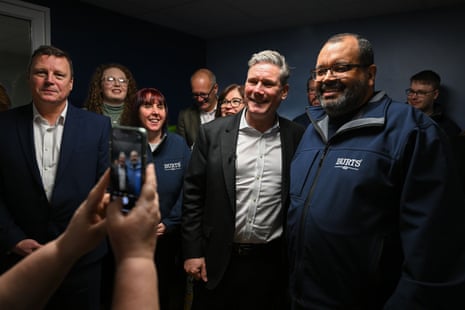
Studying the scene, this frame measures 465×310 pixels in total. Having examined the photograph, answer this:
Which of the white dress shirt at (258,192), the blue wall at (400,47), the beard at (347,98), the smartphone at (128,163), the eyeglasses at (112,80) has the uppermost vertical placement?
the blue wall at (400,47)

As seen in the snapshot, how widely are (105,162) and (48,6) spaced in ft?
8.45

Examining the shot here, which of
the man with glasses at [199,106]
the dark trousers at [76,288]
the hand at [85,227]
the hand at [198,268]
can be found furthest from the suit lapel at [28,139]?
the man with glasses at [199,106]

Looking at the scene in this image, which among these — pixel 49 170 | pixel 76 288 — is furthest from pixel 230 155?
pixel 76 288

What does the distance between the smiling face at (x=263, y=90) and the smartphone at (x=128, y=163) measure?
112 cm

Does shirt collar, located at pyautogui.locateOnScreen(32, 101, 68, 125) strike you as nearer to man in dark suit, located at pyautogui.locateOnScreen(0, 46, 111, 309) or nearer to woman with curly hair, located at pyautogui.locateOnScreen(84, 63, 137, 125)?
man in dark suit, located at pyautogui.locateOnScreen(0, 46, 111, 309)

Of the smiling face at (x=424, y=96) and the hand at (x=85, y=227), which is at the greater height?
the smiling face at (x=424, y=96)

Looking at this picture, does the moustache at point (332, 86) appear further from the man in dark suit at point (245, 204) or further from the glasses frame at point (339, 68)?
the man in dark suit at point (245, 204)

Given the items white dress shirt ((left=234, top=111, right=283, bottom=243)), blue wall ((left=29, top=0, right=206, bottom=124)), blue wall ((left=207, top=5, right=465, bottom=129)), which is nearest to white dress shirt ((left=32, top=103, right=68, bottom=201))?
white dress shirt ((left=234, top=111, right=283, bottom=243))

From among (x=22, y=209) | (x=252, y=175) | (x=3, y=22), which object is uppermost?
(x=3, y=22)

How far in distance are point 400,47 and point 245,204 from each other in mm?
3543

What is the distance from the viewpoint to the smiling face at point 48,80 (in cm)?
162

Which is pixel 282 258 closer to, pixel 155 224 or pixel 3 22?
pixel 155 224

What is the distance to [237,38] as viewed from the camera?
5.21 m

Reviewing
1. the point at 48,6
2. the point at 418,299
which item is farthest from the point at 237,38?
the point at 418,299
